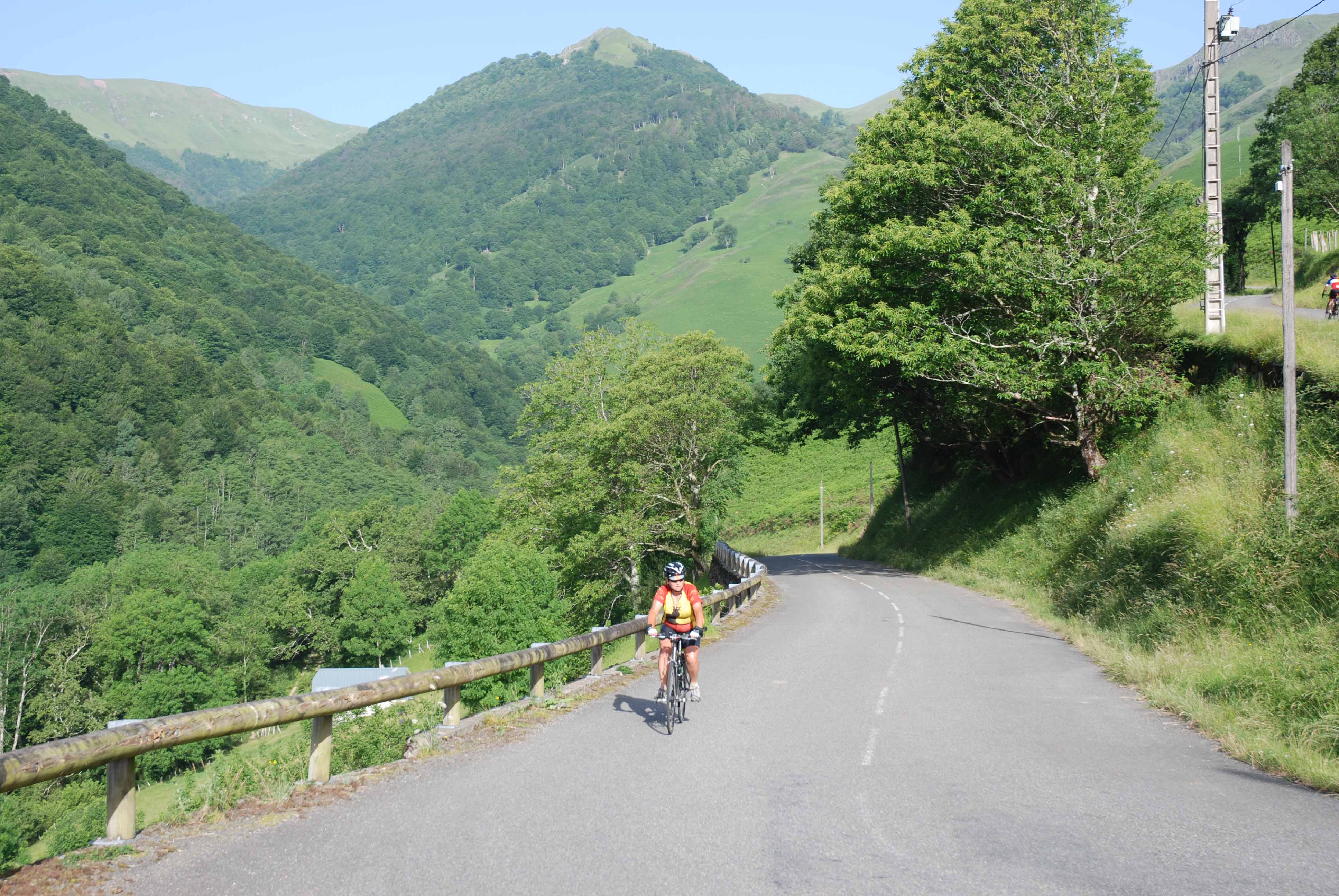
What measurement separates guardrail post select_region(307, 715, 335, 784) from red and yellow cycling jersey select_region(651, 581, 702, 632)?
3629 millimetres

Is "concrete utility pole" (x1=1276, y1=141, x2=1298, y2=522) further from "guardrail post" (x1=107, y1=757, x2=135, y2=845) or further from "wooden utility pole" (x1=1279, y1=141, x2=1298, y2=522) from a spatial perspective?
"guardrail post" (x1=107, y1=757, x2=135, y2=845)

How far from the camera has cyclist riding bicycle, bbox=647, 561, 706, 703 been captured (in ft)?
32.1

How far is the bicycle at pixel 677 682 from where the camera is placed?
9.35m

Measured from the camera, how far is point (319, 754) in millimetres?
7258

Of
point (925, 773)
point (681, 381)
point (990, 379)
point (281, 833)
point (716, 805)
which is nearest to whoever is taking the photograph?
point (281, 833)

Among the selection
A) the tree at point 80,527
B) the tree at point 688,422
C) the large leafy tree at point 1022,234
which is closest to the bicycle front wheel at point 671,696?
the large leafy tree at point 1022,234

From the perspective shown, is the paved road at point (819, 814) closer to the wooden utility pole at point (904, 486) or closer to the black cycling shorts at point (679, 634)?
the black cycling shorts at point (679, 634)

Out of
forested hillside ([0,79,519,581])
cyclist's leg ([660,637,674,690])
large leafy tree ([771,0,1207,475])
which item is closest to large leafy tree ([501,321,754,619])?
large leafy tree ([771,0,1207,475])

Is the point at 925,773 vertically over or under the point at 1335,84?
under

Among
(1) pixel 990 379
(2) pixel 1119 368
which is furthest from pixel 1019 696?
(2) pixel 1119 368

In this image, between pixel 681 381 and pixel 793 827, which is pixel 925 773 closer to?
pixel 793 827

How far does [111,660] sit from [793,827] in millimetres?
64985

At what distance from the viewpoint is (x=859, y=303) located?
28.6 meters

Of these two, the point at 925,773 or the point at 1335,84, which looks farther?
the point at 1335,84
